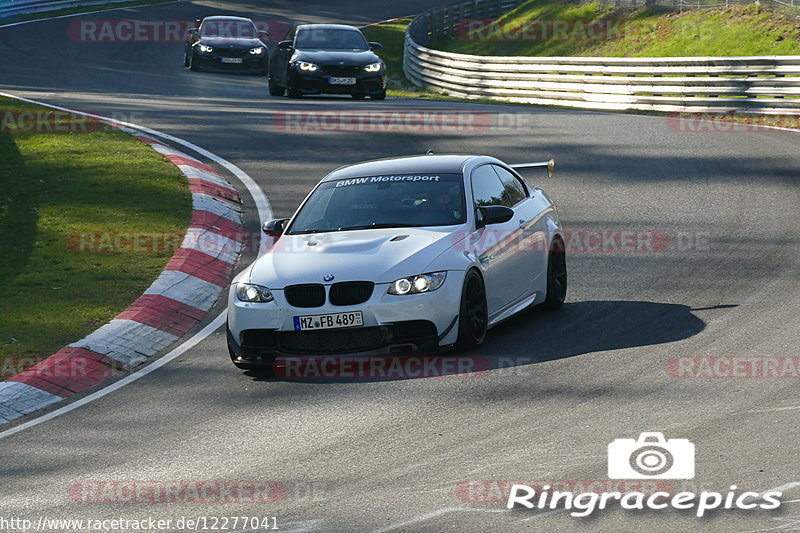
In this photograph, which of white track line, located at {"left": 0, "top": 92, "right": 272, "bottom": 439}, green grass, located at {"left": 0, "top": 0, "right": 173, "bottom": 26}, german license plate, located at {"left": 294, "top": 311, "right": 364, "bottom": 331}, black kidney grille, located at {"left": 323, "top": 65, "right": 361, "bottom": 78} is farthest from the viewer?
green grass, located at {"left": 0, "top": 0, "right": 173, "bottom": 26}

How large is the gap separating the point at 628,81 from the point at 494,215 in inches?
722

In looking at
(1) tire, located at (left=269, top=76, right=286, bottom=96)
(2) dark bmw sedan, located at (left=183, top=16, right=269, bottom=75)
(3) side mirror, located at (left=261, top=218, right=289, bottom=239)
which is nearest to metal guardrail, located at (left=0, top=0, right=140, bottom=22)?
(2) dark bmw sedan, located at (left=183, top=16, right=269, bottom=75)

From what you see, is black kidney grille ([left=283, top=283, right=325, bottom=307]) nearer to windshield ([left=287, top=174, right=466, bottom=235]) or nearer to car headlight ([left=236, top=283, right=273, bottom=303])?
car headlight ([left=236, top=283, right=273, bottom=303])

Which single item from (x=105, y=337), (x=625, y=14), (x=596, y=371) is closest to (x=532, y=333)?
(x=596, y=371)

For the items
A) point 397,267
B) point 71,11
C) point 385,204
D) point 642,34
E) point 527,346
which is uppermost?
point 385,204

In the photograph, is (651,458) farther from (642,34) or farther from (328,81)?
(642,34)

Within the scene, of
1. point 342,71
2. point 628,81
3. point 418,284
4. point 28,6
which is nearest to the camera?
point 418,284

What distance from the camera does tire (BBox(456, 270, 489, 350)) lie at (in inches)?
363

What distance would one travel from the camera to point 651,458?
653 cm

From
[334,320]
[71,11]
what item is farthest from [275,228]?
[71,11]

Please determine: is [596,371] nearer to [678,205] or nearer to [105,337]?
[105,337]

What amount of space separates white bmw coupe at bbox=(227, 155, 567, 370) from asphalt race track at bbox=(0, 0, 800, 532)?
1.03 feet

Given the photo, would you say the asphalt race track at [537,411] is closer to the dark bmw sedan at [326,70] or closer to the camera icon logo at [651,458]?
the camera icon logo at [651,458]

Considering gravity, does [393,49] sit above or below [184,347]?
below
